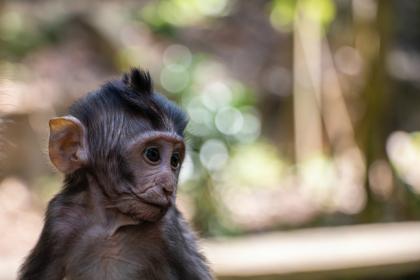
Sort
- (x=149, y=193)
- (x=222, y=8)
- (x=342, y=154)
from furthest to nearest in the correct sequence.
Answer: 1. (x=222, y=8)
2. (x=342, y=154)
3. (x=149, y=193)

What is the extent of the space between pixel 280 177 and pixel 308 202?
83cm

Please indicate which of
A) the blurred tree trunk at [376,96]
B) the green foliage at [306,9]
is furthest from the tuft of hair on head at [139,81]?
the green foliage at [306,9]

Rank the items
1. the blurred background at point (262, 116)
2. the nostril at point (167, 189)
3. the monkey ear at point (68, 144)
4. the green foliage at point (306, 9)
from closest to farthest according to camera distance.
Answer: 1. the nostril at point (167, 189)
2. the monkey ear at point (68, 144)
3. the blurred background at point (262, 116)
4. the green foliage at point (306, 9)

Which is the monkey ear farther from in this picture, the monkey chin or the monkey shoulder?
the monkey shoulder

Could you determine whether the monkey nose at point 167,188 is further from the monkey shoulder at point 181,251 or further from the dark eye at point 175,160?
the monkey shoulder at point 181,251

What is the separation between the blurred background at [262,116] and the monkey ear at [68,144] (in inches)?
132

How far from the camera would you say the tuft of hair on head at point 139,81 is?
12.3 feet

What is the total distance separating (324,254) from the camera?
754 centimetres

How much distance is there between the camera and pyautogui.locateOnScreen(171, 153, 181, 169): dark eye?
146 inches

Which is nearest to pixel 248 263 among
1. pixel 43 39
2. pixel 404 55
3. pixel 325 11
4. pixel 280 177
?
pixel 325 11

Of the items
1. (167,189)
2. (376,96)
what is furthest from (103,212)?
(376,96)

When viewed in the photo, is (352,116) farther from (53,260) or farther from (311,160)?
(53,260)

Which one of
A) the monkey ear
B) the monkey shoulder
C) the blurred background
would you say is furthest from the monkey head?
the blurred background

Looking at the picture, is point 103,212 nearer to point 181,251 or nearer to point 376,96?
point 181,251
